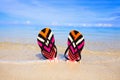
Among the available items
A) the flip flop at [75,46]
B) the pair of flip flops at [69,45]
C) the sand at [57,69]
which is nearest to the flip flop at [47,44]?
the pair of flip flops at [69,45]

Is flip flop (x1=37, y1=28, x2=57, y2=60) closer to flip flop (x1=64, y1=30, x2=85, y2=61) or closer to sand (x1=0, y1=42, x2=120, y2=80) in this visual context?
sand (x1=0, y1=42, x2=120, y2=80)

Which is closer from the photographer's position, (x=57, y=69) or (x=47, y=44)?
(x=57, y=69)

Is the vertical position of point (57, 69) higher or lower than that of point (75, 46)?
lower

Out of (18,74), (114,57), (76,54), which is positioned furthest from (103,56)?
(18,74)

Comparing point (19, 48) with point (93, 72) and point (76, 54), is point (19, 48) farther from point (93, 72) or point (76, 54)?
point (93, 72)

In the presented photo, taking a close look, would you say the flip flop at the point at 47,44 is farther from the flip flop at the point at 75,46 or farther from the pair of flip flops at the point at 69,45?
the flip flop at the point at 75,46

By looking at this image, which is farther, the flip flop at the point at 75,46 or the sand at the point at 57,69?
the flip flop at the point at 75,46

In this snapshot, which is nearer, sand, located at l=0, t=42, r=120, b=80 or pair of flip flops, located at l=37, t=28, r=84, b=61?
sand, located at l=0, t=42, r=120, b=80

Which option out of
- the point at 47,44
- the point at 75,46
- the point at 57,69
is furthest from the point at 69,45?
the point at 57,69

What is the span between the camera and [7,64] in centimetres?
418

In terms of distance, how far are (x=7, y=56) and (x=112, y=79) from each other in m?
1.90

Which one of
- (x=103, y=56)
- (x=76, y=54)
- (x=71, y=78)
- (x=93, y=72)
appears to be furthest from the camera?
(x=103, y=56)

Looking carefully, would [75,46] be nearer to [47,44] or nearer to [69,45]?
[69,45]

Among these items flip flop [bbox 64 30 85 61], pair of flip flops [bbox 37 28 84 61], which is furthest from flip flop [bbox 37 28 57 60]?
flip flop [bbox 64 30 85 61]
